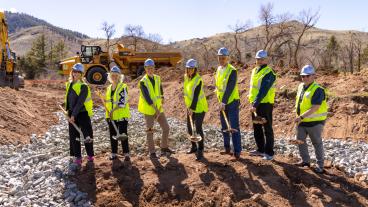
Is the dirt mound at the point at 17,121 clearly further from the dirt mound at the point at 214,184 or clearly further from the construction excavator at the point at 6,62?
the dirt mound at the point at 214,184

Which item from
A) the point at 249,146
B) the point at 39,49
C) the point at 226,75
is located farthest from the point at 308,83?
the point at 39,49

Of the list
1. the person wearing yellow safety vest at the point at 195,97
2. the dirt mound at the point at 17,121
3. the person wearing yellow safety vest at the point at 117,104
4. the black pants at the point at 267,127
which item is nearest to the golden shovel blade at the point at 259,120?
the black pants at the point at 267,127

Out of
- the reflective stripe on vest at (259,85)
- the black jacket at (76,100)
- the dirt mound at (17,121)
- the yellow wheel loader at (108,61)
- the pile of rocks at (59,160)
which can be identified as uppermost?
the yellow wheel loader at (108,61)

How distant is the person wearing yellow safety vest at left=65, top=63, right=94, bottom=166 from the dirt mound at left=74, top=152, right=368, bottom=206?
45 cm

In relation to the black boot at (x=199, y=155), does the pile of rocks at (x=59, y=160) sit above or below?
below

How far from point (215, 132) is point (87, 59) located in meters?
14.3

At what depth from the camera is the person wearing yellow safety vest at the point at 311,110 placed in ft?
21.0

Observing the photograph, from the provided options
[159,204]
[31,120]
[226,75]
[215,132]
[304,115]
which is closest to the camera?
[159,204]

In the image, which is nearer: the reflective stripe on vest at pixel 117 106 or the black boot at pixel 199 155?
the black boot at pixel 199 155

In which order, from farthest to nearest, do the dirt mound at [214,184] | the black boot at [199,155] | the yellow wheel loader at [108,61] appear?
the yellow wheel loader at [108,61] → the black boot at [199,155] → the dirt mound at [214,184]

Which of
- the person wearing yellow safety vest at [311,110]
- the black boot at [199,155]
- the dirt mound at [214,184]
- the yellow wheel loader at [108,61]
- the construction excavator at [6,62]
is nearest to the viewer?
the dirt mound at [214,184]

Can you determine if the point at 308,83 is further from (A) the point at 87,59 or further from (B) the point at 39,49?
(B) the point at 39,49

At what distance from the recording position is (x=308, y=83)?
6.54 m

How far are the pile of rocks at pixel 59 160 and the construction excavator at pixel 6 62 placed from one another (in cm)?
761
